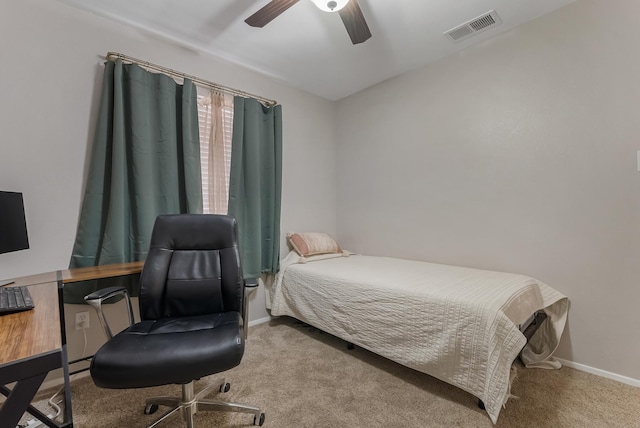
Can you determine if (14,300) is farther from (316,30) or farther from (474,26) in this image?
(474,26)

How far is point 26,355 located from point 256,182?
2.06 m

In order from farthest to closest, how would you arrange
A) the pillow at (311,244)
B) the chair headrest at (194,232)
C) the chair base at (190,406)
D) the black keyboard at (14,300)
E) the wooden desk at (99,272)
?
the pillow at (311,244), the chair headrest at (194,232), the wooden desk at (99,272), the chair base at (190,406), the black keyboard at (14,300)

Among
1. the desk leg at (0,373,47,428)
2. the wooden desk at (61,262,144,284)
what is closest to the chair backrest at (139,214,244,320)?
the wooden desk at (61,262,144,284)

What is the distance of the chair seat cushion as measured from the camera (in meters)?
1.12

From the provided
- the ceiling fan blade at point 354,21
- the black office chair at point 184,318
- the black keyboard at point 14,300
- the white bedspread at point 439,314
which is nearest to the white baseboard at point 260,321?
the white bedspread at point 439,314

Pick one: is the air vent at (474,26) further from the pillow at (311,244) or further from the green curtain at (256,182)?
the pillow at (311,244)

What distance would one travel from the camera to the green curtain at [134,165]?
192 cm

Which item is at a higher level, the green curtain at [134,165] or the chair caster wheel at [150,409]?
the green curtain at [134,165]

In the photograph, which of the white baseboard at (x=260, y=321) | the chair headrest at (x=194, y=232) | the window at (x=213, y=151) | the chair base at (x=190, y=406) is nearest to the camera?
the chair base at (x=190, y=406)

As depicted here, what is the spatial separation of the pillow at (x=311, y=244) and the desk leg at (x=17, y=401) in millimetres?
2213

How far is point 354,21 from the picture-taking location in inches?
67.2

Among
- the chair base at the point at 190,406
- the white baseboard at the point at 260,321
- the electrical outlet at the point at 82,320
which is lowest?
the white baseboard at the point at 260,321

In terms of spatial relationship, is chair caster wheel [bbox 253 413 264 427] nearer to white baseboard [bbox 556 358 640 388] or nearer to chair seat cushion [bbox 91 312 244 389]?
chair seat cushion [bbox 91 312 244 389]

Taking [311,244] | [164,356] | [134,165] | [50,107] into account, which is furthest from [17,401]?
[311,244]
